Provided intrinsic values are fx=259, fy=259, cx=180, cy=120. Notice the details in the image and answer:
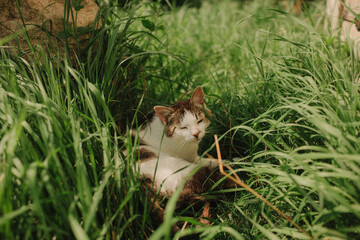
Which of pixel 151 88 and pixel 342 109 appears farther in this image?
pixel 151 88

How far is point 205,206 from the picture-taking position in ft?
4.60

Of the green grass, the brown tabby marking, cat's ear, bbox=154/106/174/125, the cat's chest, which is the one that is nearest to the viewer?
the green grass

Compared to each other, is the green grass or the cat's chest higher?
the green grass

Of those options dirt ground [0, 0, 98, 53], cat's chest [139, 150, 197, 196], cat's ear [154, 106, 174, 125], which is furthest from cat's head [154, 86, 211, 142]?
dirt ground [0, 0, 98, 53]

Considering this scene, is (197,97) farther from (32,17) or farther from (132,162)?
(32,17)

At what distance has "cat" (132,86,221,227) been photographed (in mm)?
1419

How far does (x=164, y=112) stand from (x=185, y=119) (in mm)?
145

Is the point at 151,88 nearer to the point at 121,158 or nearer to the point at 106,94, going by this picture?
the point at 106,94

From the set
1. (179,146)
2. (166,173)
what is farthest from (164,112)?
(166,173)

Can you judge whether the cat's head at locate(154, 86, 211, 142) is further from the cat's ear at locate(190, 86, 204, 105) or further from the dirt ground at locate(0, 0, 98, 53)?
the dirt ground at locate(0, 0, 98, 53)

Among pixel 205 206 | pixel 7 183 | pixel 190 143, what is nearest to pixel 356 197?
pixel 205 206

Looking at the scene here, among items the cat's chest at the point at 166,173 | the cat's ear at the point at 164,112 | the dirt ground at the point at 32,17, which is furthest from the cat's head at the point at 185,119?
the dirt ground at the point at 32,17

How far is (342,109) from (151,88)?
→ 1.51m

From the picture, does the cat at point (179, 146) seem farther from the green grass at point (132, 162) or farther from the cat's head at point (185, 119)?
the green grass at point (132, 162)
